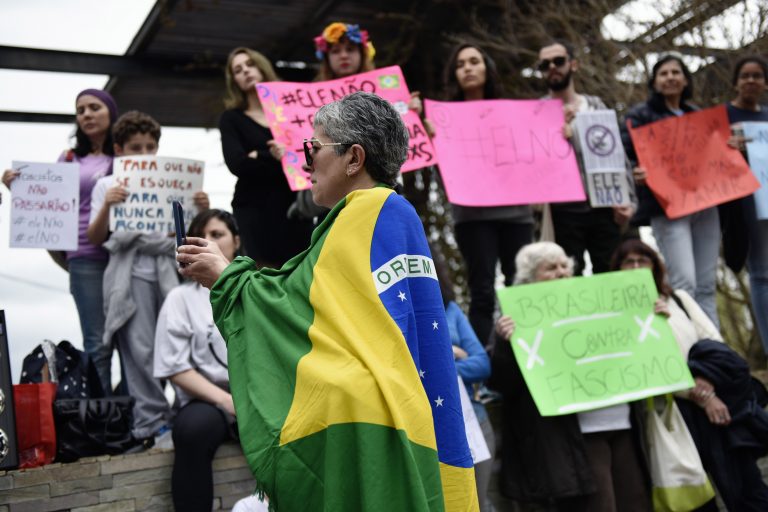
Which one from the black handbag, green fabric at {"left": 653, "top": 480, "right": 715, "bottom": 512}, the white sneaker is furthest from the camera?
green fabric at {"left": 653, "top": 480, "right": 715, "bottom": 512}

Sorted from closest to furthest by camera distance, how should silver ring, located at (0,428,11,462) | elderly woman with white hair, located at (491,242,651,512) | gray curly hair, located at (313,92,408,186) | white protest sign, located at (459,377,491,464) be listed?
gray curly hair, located at (313,92,408,186)
silver ring, located at (0,428,11,462)
white protest sign, located at (459,377,491,464)
elderly woman with white hair, located at (491,242,651,512)

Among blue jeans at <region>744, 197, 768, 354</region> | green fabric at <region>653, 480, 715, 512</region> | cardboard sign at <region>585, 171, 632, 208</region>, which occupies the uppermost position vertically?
cardboard sign at <region>585, 171, 632, 208</region>

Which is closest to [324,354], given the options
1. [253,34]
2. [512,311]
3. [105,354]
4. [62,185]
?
[512,311]

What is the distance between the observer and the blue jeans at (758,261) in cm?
568

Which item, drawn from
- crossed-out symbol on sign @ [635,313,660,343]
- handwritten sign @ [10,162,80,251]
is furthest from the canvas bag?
handwritten sign @ [10,162,80,251]

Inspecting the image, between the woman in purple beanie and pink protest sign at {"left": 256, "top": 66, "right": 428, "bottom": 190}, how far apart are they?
94 cm

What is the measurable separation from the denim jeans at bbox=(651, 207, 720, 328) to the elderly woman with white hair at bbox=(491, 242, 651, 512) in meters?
1.14

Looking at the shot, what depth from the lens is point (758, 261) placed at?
224 inches

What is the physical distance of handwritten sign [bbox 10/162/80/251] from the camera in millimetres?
4844

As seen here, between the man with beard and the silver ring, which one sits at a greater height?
the man with beard

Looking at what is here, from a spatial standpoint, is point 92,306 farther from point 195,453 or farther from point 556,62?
point 556,62

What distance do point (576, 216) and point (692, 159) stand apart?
2.74ft

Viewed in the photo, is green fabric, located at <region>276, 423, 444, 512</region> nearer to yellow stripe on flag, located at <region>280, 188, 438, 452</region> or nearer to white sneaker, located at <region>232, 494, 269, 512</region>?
yellow stripe on flag, located at <region>280, 188, 438, 452</region>

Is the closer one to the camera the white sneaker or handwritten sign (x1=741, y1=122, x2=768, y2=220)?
the white sneaker
